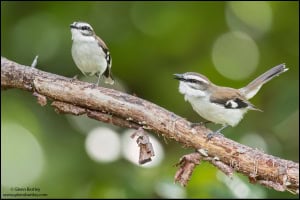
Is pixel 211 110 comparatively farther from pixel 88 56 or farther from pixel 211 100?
pixel 88 56

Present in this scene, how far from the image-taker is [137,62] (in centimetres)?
631

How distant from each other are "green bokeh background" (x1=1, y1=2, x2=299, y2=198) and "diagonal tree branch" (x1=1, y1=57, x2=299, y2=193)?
6.69 ft

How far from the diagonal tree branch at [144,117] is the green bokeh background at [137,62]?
80.2 inches

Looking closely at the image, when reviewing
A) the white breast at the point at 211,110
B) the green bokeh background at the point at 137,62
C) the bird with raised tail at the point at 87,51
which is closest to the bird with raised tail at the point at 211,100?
the white breast at the point at 211,110

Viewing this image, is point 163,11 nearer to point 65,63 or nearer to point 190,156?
point 65,63

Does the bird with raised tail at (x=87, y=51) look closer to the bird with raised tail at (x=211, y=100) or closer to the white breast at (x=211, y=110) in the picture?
the bird with raised tail at (x=211, y=100)

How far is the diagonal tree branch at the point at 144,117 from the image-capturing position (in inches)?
151

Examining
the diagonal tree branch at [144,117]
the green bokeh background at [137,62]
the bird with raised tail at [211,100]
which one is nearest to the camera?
the diagonal tree branch at [144,117]

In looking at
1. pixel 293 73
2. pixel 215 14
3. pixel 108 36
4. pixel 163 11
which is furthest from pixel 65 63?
pixel 293 73

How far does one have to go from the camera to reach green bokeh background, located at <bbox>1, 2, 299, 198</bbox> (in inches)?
244

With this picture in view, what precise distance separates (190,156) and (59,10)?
2.98m

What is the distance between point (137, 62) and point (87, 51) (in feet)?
7.39

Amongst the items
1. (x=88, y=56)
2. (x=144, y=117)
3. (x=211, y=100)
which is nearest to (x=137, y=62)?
(x=211, y=100)

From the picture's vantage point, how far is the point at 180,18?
6504 mm
